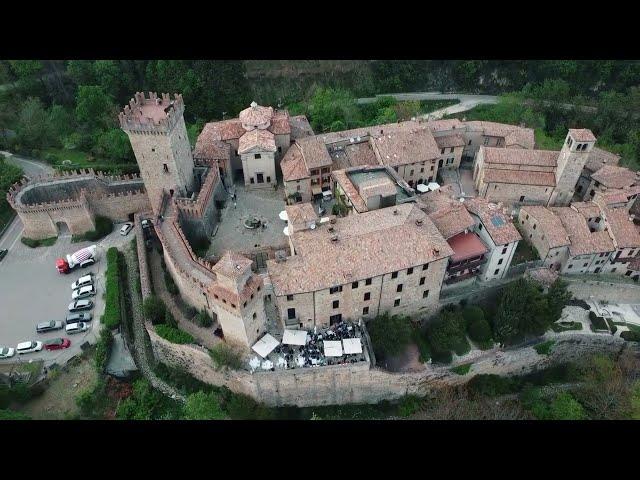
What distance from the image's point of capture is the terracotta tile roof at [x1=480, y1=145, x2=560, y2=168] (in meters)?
56.5

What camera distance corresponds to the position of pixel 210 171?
55188mm

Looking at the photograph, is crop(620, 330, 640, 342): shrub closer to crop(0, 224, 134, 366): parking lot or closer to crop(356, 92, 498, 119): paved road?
crop(356, 92, 498, 119): paved road

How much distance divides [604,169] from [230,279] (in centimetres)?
4733

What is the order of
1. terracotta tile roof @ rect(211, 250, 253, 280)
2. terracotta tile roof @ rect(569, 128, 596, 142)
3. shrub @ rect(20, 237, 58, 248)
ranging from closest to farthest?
terracotta tile roof @ rect(211, 250, 253, 280), terracotta tile roof @ rect(569, 128, 596, 142), shrub @ rect(20, 237, 58, 248)

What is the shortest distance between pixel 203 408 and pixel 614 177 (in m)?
52.1

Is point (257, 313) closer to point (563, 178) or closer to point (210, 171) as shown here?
point (210, 171)

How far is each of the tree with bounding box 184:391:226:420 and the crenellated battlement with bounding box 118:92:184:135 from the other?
26.1 metres

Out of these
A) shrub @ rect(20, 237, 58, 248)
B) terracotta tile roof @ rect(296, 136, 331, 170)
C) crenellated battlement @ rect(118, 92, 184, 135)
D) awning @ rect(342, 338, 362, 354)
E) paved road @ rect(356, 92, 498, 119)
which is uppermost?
crenellated battlement @ rect(118, 92, 184, 135)

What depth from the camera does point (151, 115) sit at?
163ft

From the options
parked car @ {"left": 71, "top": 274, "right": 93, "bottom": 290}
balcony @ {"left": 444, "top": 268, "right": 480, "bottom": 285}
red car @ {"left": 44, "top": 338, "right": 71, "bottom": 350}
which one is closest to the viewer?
red car @ {"left": 44, "top": 338, "right": 71, "bottom": 350}

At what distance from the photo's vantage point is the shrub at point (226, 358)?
4097 cm

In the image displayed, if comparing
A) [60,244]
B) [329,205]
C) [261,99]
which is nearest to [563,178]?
[329,205]

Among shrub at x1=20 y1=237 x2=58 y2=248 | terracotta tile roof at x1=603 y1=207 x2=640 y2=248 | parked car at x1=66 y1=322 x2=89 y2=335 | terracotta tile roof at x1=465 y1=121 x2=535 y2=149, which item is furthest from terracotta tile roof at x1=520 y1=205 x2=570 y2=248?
shrub at x1=20 y1=237 x2=58 y2=248

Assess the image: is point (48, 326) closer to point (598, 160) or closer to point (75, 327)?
point (75, 327)
